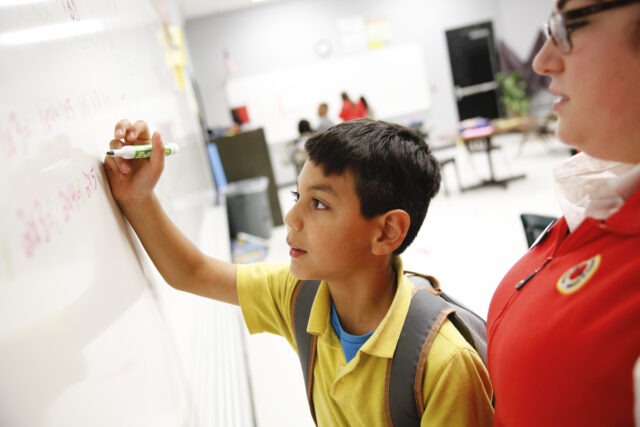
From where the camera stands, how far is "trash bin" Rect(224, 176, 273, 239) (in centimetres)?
471

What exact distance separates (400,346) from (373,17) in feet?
30.5

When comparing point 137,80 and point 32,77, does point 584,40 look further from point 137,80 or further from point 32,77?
point 137,80

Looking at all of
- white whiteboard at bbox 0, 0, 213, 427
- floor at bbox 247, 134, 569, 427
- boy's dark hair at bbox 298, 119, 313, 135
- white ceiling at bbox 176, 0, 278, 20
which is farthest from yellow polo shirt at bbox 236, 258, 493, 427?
white ceiling at bbox 176, 0, 278, 20

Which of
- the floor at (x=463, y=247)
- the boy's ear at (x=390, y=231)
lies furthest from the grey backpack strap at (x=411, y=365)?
the floor at (x=463, y=247)

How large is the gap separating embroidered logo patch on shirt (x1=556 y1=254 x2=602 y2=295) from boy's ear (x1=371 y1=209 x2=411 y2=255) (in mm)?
399

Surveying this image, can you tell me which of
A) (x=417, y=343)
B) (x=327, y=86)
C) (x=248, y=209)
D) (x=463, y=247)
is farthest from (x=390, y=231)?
(x=327, y=86)

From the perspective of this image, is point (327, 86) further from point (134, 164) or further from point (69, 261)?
point (69, 261)

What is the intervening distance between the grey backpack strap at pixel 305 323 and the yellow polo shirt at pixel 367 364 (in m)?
0.01

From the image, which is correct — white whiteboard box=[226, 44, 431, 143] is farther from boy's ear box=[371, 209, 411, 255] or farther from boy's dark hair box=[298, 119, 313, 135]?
boy's ear box=[371, 209, 411, 255]

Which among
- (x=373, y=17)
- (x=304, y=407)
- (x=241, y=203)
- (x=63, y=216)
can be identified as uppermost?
(x=373, y=17)

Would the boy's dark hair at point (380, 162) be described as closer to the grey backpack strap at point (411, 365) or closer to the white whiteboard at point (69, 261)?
the grey backpack strap at point (411, 365)

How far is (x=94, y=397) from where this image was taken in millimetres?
569

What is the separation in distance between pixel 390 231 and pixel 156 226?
499 millimetres

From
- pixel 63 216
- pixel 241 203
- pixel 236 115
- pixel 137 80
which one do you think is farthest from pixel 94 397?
pixel 236 115
